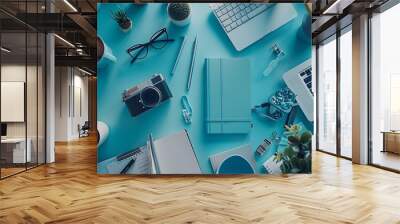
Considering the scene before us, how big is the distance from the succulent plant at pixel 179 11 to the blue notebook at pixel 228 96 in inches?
34.1

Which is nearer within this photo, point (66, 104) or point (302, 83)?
point (302, 83)

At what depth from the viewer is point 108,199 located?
15.2 ft

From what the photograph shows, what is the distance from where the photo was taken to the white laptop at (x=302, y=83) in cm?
618

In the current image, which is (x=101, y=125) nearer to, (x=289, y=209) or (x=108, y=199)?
(x=108, y=199)

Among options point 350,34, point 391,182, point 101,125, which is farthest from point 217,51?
point 350,34

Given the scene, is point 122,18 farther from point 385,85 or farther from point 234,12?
point 385,85

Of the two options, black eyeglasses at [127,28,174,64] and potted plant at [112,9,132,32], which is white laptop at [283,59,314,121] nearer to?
black eyeglasses at [127,28,174,64]

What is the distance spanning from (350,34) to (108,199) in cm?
679

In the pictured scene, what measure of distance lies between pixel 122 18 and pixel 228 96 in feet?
7.28

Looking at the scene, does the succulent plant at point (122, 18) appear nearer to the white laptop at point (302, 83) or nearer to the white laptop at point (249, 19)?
the white laptop at point (249, 19)

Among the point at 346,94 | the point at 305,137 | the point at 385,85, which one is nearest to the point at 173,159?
the point at 305,137

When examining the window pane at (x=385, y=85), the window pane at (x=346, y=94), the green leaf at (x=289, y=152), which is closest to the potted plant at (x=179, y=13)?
the green leaf at (x=289, y=152)

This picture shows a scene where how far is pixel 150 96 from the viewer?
615 cm

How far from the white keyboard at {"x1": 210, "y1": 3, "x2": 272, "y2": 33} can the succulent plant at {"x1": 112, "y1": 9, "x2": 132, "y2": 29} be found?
1.44 m
